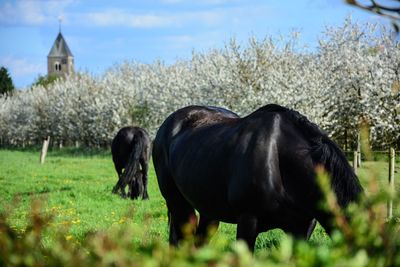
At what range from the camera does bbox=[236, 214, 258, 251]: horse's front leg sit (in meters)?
4.72

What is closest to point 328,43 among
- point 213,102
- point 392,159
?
point 213,102

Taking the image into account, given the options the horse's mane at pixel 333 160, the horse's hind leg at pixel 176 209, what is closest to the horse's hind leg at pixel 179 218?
the horse's hind leg at pixel 176 209

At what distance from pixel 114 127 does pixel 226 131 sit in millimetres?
39984

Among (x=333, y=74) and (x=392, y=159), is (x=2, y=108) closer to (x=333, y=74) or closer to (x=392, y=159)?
(x=333, y=74)

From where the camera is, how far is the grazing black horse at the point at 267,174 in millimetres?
4527

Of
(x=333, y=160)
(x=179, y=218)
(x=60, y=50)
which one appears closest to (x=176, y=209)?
(x=179, y=218)

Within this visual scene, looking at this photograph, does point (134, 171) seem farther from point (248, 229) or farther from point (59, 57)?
point (59, 57)

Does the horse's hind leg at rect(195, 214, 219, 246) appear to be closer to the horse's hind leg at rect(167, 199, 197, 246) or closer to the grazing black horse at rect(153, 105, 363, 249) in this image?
the horse's hind leg at rect(167, 199, 197, 246)

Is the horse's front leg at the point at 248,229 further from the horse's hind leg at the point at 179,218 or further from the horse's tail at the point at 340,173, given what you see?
the horse's hind leg at the point at 179,218

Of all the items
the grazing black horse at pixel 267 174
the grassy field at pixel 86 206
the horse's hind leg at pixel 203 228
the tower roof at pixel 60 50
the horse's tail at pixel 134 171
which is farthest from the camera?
the tower roof at pixel 60 50

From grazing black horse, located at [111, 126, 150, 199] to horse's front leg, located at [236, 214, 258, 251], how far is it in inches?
316

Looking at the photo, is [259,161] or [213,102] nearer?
[259,161]

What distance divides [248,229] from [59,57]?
166 m

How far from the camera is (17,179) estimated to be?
60.1 feet
